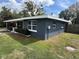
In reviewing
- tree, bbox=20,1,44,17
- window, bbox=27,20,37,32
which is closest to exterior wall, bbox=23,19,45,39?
window, bbox=27,20,37,32

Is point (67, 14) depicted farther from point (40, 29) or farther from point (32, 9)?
point (40, 29)

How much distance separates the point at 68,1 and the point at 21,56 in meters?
34.7

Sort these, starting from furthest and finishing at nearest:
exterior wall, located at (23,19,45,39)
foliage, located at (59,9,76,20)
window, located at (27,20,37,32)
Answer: foliage, located at (59,9,76,20)
window, located at (27,20,37,32)
exterior wall, located at (23,19,45,39)

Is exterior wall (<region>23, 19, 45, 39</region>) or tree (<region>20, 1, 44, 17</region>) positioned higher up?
tree (<region>20, 1, 44, 17</region>)

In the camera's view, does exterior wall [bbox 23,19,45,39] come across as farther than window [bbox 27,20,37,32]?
No

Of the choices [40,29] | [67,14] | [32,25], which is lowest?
[40,29]

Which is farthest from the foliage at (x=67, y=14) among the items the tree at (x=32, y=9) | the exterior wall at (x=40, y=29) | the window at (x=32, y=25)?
the exterior wall at (x=40, y=29)

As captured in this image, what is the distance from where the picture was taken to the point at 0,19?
28.9m

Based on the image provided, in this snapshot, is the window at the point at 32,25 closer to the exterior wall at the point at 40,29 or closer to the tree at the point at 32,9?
the exterior wall at the point at 40,29

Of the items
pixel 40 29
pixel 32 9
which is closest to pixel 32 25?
pixel 40 29

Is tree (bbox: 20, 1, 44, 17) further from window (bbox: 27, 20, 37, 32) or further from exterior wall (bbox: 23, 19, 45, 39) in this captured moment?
exterior wall (bbox: 23, 19, 45, 39)

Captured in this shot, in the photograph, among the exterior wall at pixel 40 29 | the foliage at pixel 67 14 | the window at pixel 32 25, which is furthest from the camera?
the foliage at pixel 67 14

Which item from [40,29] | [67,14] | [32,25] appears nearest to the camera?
[40,29]

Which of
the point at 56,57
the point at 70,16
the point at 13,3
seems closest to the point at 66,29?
the point at 70,16
